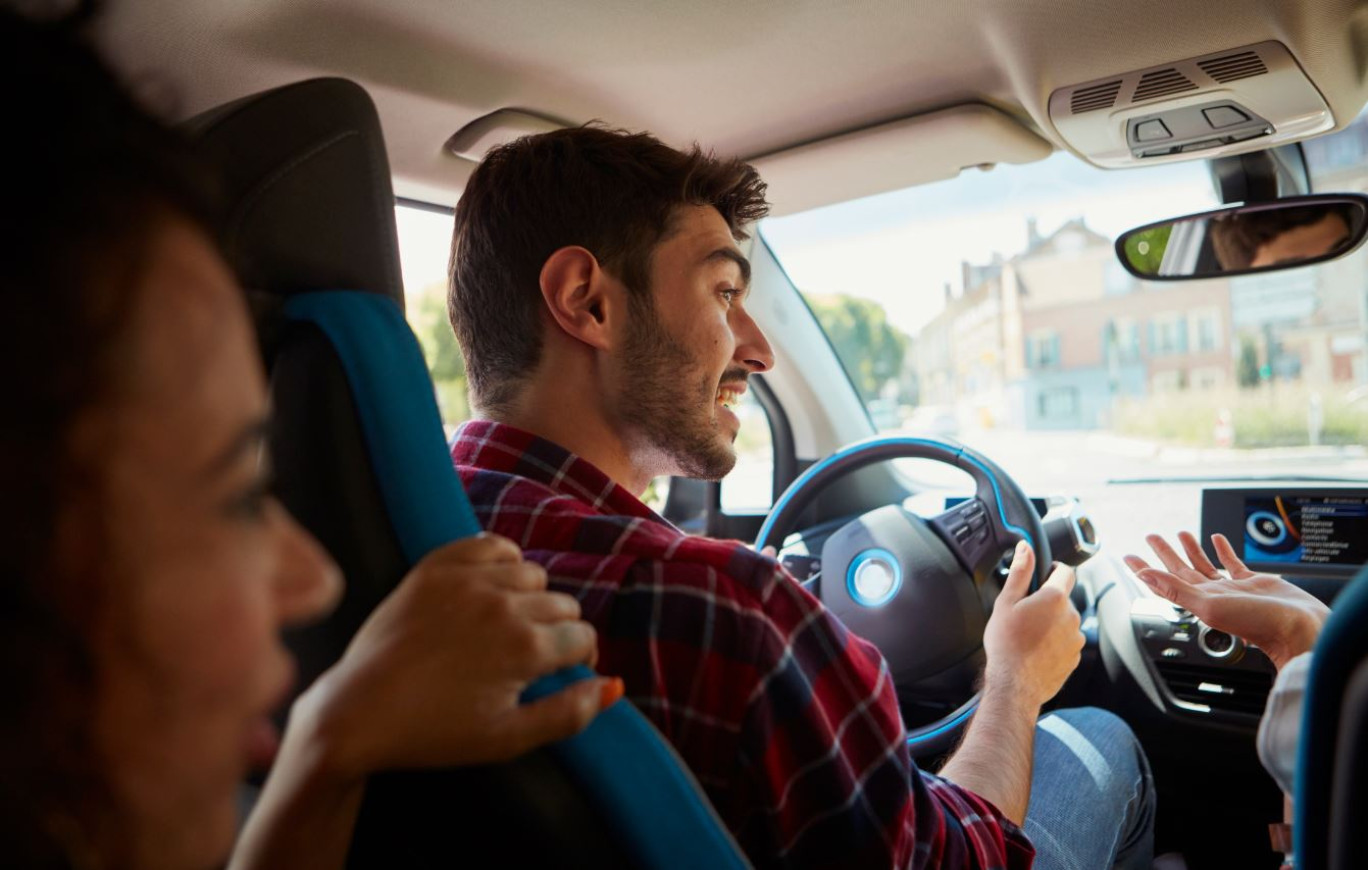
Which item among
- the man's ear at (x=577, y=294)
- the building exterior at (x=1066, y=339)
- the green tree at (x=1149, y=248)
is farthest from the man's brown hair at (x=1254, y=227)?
the man's ear at (x=577, y=294)

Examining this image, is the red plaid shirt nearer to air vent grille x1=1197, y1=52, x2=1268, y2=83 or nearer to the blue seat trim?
the blue seat trim

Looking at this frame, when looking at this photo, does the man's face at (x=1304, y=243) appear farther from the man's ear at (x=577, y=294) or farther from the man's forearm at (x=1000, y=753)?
the man's ear at (x=577, y=294)

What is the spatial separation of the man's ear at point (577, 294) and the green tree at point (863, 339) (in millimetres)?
1746

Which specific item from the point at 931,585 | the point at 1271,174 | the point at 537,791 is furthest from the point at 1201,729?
the point at 537,791

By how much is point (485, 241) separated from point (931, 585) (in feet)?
4.17

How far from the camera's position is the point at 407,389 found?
988mm

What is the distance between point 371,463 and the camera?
952 millimetres

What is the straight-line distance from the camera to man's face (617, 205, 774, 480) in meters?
1.54

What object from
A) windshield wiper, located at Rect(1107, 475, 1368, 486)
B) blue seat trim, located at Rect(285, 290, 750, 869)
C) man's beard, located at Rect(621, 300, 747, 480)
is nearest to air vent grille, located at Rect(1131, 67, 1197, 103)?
windshield wiper, located at Rect(1107, 475, 1368, 486)

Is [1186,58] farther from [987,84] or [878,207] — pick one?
[878,207]

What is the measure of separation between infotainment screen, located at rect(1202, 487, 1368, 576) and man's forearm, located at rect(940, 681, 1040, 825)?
108 cm

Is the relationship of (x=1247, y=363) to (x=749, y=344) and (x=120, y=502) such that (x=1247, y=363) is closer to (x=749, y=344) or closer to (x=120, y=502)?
(x=749, y=344)

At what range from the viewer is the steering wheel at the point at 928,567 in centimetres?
208

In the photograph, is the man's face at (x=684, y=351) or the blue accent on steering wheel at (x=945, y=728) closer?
the man's face at (x=684, y=351)
